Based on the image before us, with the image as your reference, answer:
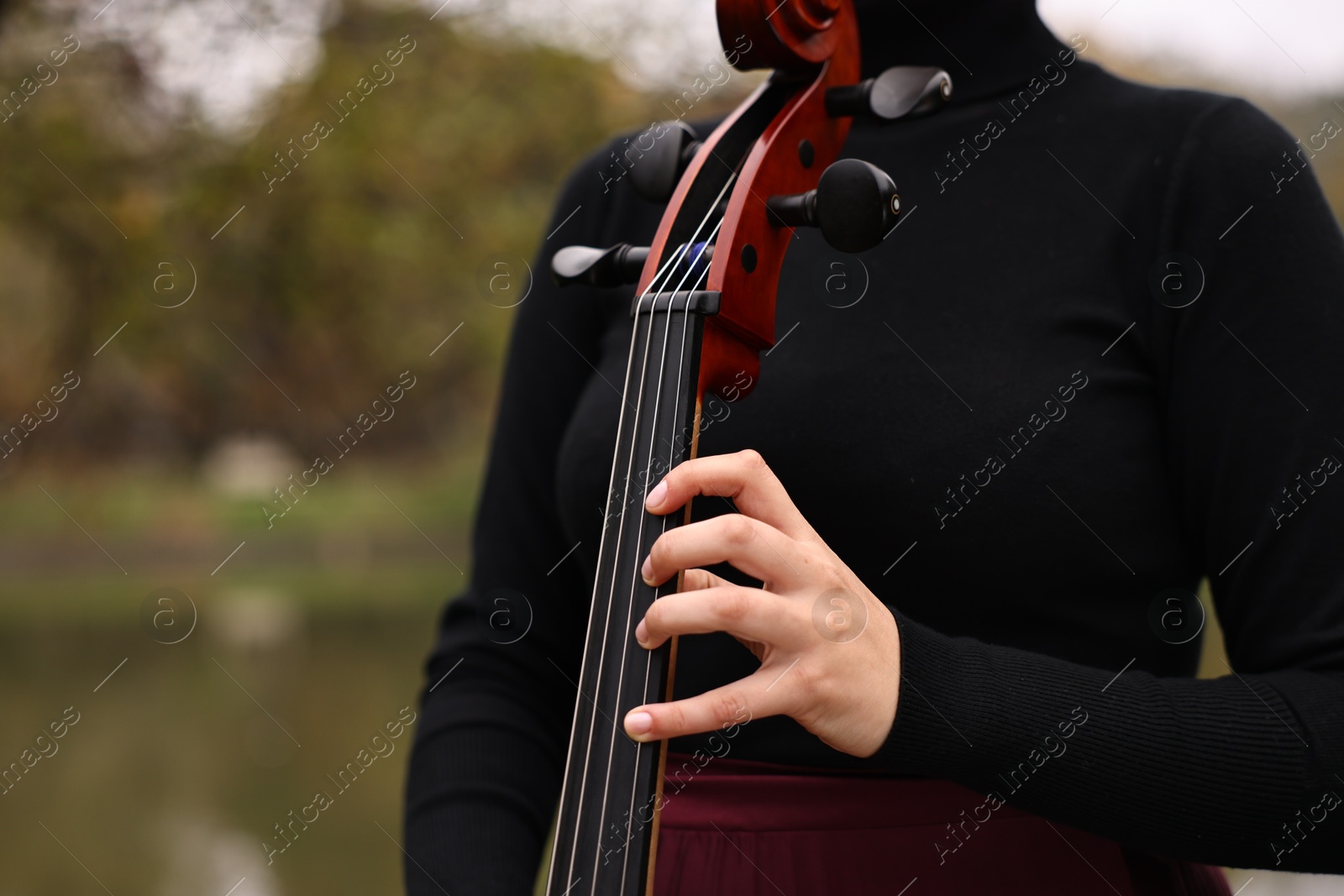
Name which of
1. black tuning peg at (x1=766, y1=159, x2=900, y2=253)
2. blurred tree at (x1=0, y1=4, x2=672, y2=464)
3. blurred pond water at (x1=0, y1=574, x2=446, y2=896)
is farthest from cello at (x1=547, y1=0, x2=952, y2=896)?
blurred tree at (x1=0, y1=4, x2=672, y2=464)

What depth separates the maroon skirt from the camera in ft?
2.53

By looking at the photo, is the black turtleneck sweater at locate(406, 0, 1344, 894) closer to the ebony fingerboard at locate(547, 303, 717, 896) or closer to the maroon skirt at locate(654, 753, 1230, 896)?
the maroon skirt at locate(654, 753, 1230, 896)

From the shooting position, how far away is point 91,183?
4.12m

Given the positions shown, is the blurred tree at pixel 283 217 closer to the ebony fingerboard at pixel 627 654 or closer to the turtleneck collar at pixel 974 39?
the turtleneck collar at pixel 974 39

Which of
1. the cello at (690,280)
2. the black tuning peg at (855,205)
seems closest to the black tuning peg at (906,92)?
the cello at (690,280)

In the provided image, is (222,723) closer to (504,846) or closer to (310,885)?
(310,885)

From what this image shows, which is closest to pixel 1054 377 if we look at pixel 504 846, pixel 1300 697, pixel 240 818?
pixel 1300 697

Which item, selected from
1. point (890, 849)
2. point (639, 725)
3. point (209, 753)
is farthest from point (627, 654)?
point (209, 753)

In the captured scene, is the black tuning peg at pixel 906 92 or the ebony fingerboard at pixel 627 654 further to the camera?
the black tuning peg at pixel 906 92

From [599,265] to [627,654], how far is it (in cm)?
29

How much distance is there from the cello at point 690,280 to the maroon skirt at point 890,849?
0.33ft

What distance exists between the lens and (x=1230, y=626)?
81 cm

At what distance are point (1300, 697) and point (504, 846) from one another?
1.98ft

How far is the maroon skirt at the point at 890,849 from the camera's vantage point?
771 mm
